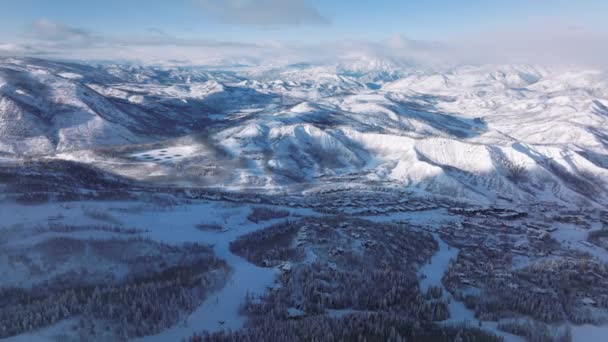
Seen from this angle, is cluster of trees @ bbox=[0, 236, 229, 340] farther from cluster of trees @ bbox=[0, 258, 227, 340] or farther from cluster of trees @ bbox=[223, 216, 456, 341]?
cluster of trees @ bbox=[223, 216, 456, 341]

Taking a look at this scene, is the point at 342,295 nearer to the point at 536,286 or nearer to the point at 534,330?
the point at 534,330

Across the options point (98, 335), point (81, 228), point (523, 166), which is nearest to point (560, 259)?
point (98, 335)

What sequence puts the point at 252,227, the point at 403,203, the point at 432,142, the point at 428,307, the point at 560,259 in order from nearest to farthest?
the point at 428,307 → the point at 560,259 → the point at 252,227 → the point at 403,203 → the point at 432,142

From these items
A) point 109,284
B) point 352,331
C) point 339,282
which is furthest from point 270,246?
point 352,331

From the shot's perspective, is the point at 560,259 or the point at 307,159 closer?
the point at 560,259

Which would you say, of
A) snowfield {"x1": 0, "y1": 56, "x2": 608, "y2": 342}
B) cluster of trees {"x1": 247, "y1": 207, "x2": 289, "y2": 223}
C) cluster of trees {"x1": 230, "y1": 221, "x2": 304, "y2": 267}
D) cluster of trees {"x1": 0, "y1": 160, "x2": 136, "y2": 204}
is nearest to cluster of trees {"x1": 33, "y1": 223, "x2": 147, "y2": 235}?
snowfield {"x1": 0, "y1": 56, "x2": 608, "y2": 342}

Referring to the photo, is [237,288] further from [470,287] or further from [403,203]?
[403,203]
